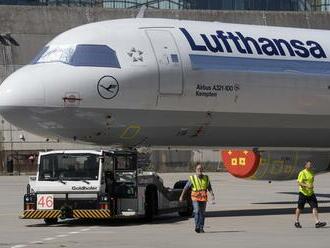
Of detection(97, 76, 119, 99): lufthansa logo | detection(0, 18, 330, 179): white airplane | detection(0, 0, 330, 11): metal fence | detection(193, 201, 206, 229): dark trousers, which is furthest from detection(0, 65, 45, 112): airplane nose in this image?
detection(0, 0, 330, 11): metal fence

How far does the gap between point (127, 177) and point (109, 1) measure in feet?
224

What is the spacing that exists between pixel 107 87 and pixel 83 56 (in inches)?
46.1

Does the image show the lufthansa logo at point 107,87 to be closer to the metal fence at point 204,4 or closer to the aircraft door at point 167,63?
the aircraft door at point 167,63

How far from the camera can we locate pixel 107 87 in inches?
976

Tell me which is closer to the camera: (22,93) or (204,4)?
(22,93)

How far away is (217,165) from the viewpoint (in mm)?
69625

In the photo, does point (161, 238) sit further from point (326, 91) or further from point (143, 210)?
point (326, 91)

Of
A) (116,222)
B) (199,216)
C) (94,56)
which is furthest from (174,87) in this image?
(199,216)

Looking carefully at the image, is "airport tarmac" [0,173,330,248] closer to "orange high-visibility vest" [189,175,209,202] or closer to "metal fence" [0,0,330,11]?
"orange high-visibility vest" [189,175,209,202]

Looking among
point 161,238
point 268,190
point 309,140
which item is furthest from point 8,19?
point 161,238

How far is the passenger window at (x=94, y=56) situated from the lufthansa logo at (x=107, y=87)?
0.47 metres

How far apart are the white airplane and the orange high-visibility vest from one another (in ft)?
11.1

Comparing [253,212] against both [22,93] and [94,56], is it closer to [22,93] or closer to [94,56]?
[94,56]

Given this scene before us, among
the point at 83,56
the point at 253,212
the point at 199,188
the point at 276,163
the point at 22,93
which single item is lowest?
the point at 253,212
